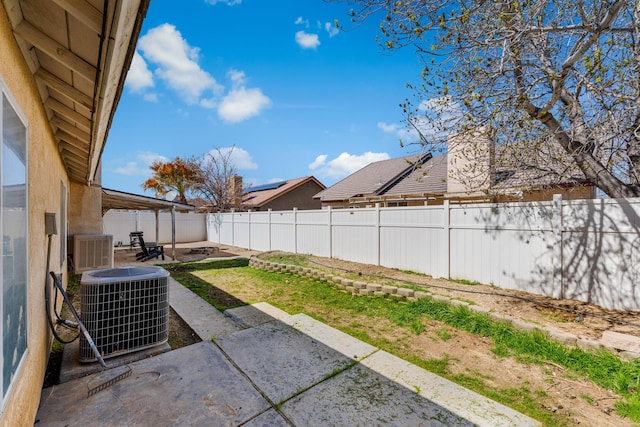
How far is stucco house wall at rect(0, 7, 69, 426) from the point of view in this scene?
148 cm

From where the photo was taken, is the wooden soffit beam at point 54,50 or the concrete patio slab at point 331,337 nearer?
the wooden soffit beam at point 54,50

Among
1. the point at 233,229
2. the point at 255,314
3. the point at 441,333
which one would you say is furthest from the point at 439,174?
the point at 255,314

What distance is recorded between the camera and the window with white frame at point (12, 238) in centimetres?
135

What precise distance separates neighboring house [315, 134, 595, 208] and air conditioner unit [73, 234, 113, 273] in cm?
675

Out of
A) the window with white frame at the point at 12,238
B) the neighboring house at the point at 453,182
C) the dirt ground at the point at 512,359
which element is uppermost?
the neighboring house at the point at 453,182

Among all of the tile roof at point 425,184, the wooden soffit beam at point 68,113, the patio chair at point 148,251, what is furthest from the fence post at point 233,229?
the wooden soffit beam at point 68,113

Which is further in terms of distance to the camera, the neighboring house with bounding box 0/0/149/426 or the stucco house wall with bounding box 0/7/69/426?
the stucco house wall with bounding box 0/7/69/426

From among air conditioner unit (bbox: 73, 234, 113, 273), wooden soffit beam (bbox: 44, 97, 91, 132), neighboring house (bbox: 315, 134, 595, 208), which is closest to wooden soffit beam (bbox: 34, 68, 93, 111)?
wooden soffit beam (bbox: 44, 97, 91, 132)

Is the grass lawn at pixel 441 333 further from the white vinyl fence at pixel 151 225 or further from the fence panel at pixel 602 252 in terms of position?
the white vinyl fence at pixel 151 225

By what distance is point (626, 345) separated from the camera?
10.5 feet

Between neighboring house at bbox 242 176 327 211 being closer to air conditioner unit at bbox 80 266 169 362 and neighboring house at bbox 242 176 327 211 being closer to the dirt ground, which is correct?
the dirt ground

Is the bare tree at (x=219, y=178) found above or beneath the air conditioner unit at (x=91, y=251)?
above

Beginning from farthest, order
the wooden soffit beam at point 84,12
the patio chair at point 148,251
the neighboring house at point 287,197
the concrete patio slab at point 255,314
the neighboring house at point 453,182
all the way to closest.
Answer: the neighboring house at point 287,197, the patio chair at point 148,251, the neighboring house at point 453,182, the concrete patio slab at point 255,314, the wooden soffit beam at point 84,12

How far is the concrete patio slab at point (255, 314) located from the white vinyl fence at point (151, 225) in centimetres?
1306
